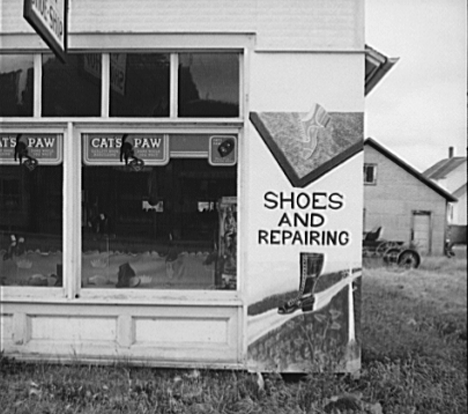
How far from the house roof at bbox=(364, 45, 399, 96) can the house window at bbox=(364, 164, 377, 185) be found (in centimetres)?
55

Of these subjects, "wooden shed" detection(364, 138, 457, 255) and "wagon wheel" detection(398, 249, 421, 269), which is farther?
"wagon wheel" detection(398, 249, 421, 269)

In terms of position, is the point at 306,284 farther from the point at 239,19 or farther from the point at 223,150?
the point at 239,19

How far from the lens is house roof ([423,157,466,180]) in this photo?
10.9 ft

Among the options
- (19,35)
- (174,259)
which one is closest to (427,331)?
(174,259)

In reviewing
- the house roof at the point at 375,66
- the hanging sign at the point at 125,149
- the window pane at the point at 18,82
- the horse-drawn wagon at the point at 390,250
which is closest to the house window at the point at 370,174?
the horse-drawn wagon at the point at 390,250

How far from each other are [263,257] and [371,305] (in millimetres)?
2562

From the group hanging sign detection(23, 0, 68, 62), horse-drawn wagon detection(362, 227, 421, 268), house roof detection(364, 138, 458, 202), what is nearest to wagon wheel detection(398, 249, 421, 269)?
horse-drawn wagon detection(362, 227, 421, 268)

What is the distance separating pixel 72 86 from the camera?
160 inches

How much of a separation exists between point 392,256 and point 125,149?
2.00m

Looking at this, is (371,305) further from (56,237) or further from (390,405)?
(56,237)

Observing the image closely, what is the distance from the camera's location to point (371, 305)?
605 centimetres

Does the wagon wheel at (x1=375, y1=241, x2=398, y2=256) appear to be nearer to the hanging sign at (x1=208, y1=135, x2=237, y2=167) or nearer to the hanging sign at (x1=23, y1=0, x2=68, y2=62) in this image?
the hanging sign at (x1=208, y1=135, x2=237, y2=167)

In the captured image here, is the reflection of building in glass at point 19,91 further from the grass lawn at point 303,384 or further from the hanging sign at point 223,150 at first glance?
the grass lawn at point 303,384

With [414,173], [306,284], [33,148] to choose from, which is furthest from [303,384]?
[33,148]
